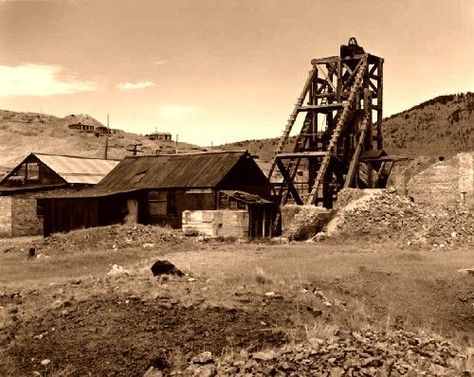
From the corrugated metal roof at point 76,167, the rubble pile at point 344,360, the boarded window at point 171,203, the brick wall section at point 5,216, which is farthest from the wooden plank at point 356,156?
the rubble pile at point 344,360

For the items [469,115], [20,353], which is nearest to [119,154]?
[469,115]

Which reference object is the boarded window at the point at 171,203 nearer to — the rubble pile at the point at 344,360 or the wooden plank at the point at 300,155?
the wooden plank at the point at 300,155

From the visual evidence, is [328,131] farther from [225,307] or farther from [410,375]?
[410,375]

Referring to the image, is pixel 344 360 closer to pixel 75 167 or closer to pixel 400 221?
pixel 400 221

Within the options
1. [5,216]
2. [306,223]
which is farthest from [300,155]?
[5,216]

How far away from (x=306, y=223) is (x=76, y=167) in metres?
17.8

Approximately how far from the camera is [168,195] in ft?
98.4

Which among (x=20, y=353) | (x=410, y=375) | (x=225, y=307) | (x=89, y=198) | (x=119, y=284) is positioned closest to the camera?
(x=410, y=375)

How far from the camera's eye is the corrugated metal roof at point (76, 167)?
36.6m

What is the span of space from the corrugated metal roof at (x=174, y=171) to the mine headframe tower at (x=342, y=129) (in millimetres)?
2955

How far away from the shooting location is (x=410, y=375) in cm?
945

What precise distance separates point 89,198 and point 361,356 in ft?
68.0

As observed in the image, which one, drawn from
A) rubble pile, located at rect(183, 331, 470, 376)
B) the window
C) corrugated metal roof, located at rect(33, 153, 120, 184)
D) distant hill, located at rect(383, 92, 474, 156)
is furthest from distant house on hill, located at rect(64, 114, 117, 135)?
rubble pile, located at rect(183, 331, 470, 376)

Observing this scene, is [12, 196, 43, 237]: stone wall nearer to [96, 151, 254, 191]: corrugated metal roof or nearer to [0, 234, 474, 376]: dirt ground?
[96, 151, 254, 191]: corrugated metal roof
